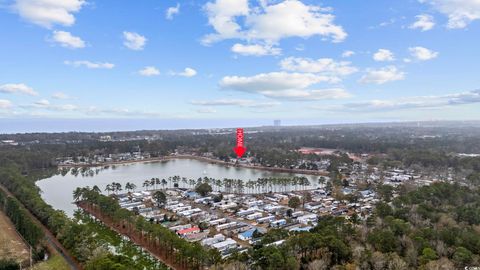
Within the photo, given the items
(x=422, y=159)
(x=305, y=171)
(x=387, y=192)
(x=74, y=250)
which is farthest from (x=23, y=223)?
(x=422, y=159)

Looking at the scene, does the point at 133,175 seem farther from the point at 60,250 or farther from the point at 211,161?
the point at 60,250

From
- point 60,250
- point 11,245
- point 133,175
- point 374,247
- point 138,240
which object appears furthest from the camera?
point 133,175

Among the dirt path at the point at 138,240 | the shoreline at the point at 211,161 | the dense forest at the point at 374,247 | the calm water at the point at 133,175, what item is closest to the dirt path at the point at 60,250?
the dirt path at the point at 138,240

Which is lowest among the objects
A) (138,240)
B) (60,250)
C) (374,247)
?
(138,240)

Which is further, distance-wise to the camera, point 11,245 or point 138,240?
point 138,240

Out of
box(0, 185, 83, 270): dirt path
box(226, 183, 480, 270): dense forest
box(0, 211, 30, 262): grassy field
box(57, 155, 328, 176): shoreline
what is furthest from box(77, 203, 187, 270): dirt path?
box(57, 155, 328, 176): shoreline

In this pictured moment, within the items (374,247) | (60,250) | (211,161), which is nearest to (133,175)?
(211,161)

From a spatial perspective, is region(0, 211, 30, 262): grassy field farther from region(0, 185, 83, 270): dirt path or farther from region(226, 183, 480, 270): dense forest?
region(226, 183, 480, 270): dense forest
